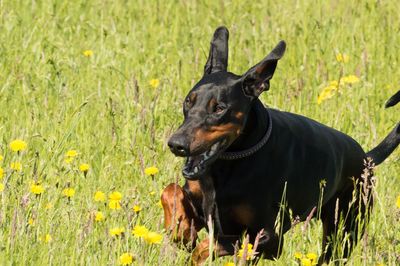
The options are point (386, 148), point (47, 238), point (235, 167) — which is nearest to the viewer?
point (47, 238)

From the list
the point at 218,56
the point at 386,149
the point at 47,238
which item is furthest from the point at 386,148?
the point at 47,238

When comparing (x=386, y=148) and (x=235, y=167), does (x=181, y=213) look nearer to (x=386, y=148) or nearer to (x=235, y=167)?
(x=235, y=167)

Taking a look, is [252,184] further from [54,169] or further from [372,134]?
[372,134]

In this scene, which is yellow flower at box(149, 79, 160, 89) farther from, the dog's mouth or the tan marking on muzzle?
the dog's mouth

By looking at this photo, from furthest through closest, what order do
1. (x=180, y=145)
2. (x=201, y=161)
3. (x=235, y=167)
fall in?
(x=235, y=167), (x=201, y=161), (x=180, y=145)

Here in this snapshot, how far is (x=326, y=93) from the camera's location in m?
7.08

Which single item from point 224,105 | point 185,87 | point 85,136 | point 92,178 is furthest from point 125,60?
point 224,105

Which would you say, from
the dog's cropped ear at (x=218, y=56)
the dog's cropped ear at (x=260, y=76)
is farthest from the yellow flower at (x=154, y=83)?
the dog's cropped ear at (x=260, y=76)

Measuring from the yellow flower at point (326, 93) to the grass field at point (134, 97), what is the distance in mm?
23

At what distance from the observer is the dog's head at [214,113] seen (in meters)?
4.49

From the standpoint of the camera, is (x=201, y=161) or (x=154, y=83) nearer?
(x=201, y=161)

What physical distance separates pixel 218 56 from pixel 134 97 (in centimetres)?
160

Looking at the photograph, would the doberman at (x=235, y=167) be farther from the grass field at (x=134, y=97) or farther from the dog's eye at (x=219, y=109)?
the grass field at (x=134, y=97)

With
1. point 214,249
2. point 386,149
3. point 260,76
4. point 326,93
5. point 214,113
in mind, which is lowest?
point 214,249
